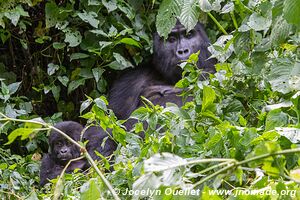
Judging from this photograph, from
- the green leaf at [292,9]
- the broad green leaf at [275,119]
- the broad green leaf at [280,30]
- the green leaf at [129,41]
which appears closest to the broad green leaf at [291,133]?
the broad green leaf at [275,119]

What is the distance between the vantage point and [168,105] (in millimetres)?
2523

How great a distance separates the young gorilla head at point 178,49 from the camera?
4.52 m

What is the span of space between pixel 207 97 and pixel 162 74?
2.30m

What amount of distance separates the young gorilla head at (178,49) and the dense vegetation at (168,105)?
18 centimetres

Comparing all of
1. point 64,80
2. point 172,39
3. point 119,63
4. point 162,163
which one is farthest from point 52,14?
point 162,163

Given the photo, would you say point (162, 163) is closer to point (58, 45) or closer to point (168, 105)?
point (168, 105)

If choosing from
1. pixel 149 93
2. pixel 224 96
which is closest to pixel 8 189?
pixel 224 96

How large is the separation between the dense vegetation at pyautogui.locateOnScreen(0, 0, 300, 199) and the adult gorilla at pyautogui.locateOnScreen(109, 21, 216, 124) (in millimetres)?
112

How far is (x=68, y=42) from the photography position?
4.90m

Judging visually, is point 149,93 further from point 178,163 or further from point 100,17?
point 178,163

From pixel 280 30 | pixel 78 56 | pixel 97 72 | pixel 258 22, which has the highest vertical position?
pixel 280 30

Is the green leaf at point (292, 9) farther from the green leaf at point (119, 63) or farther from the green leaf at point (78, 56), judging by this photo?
the green leaf at point (78, 56)

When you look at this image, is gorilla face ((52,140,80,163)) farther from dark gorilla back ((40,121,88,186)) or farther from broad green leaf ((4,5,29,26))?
broad green leaf ((4,5,29,26))

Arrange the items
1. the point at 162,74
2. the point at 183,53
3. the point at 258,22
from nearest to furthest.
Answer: the point at 258,22, the point at 183,53, the point at 162,74
